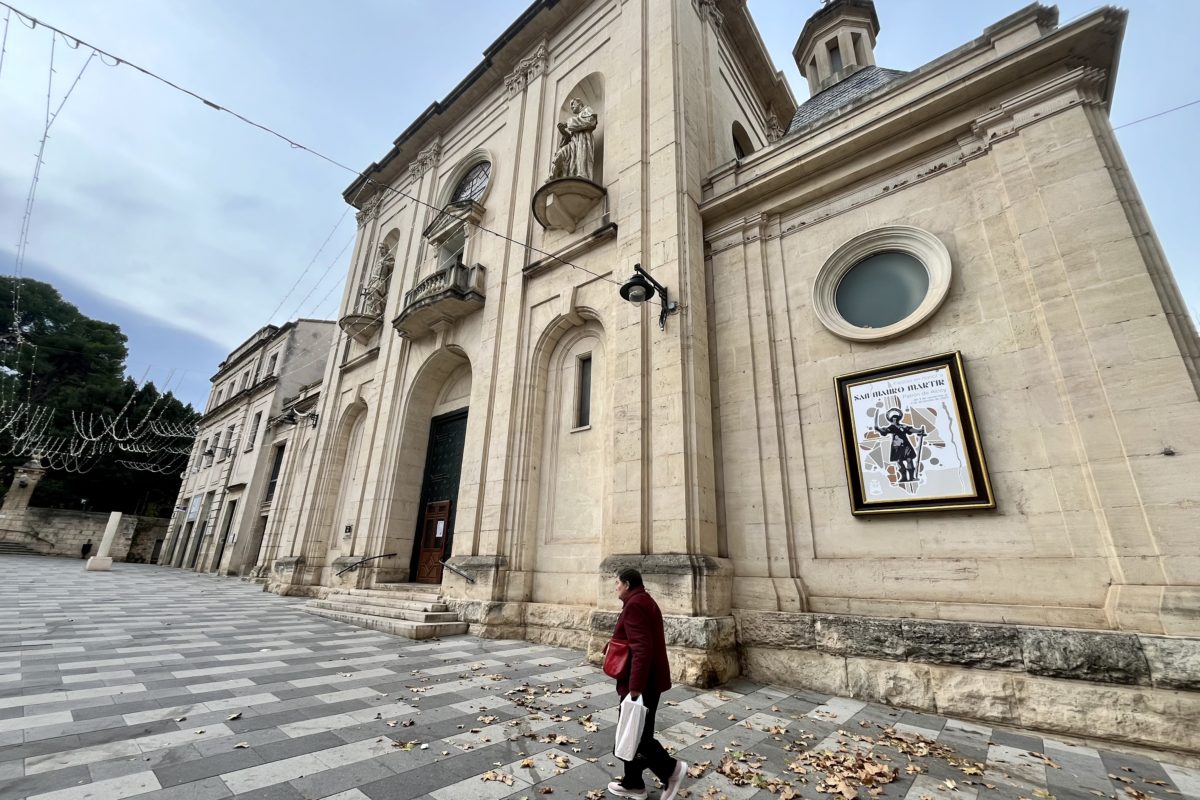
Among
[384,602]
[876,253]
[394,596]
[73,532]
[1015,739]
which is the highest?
[876,253]

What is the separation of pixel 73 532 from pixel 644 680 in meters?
46.5

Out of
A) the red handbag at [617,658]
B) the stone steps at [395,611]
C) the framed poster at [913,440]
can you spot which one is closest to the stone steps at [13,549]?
the stone steps at [395,611]

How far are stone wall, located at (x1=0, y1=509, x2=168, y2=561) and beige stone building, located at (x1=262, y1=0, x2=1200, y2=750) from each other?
33.4 m

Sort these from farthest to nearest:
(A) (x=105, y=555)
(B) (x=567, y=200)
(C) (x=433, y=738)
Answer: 1. (A) (x=105, y=555)
2. (B) (x=567, y=200)
3. (C) (x=433, y=738)

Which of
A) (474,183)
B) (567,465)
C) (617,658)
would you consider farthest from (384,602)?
(474,183)

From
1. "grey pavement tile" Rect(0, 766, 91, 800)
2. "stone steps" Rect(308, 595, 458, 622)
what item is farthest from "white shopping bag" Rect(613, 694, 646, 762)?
"stone steps" Rect(308, 595, 458, 622)

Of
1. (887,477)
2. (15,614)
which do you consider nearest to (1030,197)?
(887,477)

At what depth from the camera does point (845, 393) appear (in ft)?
23.4

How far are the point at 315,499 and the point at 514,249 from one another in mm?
11243

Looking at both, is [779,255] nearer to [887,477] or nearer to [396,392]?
[887,477]

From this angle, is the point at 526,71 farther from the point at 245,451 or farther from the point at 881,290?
the point at 245,451

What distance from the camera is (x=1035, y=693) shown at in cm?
494

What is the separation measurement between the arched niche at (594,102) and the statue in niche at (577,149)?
393 millimetres

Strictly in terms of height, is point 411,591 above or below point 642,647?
below
